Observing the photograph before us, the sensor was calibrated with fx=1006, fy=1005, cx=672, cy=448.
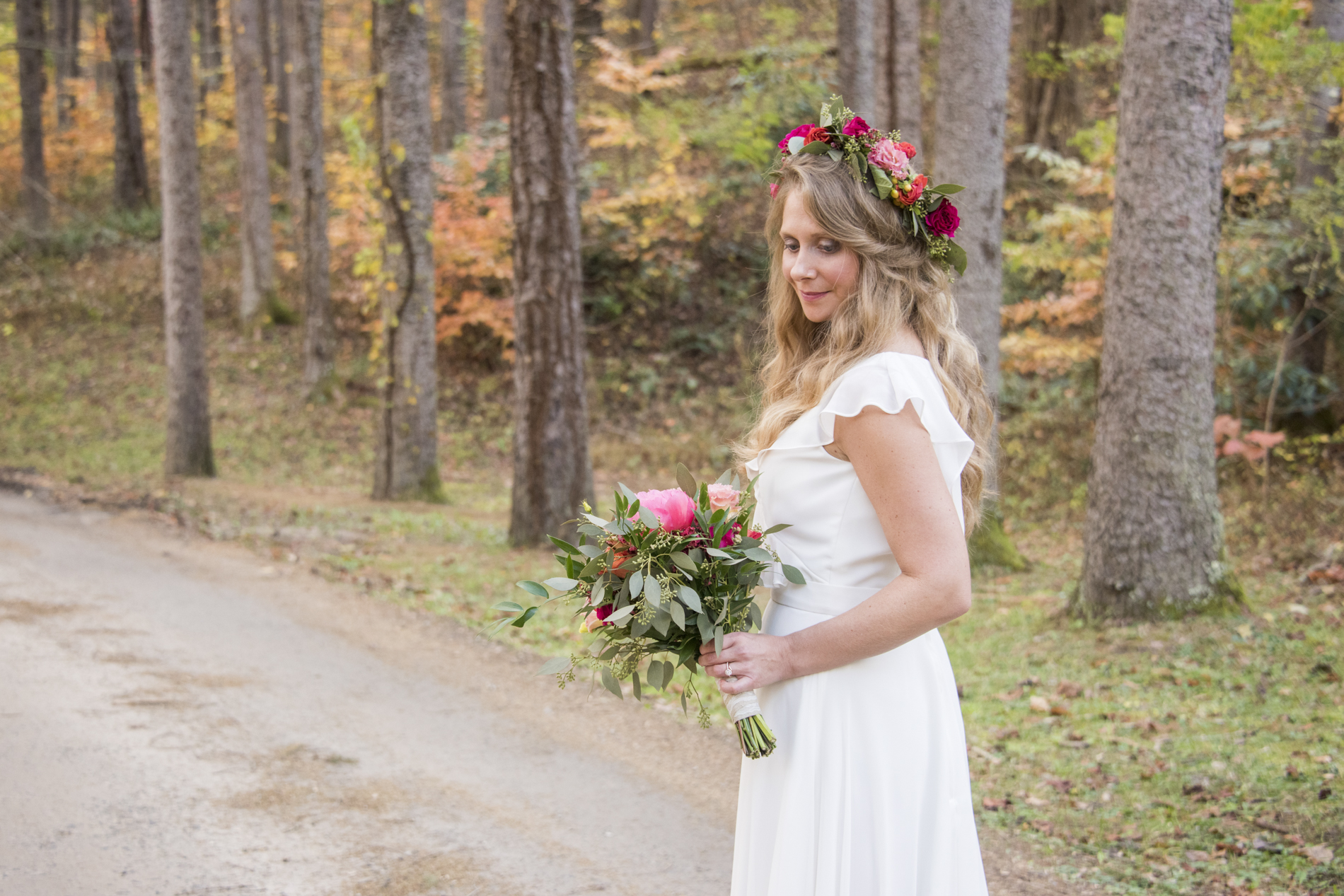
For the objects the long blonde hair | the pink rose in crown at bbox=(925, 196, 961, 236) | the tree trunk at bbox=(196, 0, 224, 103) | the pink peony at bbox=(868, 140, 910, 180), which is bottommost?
the long blonde hair

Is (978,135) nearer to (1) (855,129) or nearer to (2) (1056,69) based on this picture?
(1) (855,129)

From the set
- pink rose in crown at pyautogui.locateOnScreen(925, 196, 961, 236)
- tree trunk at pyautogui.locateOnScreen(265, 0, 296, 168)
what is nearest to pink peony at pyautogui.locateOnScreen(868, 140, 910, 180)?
pink rose in crown at pyautogui.locateOnScreen(925, 196, 961, 236)

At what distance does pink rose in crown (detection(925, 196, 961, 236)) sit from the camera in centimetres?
229

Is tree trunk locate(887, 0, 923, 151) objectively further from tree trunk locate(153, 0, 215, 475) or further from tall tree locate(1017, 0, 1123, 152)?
tree trunk locate(153, 0, 215, 475)

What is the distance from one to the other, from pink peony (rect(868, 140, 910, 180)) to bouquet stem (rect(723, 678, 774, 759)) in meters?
1.18

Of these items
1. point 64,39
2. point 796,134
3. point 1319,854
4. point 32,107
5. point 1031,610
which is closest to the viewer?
point 796,134

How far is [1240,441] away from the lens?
11.8m

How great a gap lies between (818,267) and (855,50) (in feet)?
43.8

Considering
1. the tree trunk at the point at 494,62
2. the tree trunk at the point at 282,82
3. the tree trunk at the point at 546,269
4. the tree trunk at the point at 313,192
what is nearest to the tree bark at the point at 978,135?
the tree trunk at the point at 546,269

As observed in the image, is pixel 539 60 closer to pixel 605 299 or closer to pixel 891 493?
pixel 891 493

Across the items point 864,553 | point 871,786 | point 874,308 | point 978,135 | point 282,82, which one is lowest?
point 871,786

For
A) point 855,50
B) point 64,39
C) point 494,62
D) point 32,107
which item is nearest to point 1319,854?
point 855,50

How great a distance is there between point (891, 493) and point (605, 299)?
16860mm

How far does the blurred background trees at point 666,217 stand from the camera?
11.4 m
